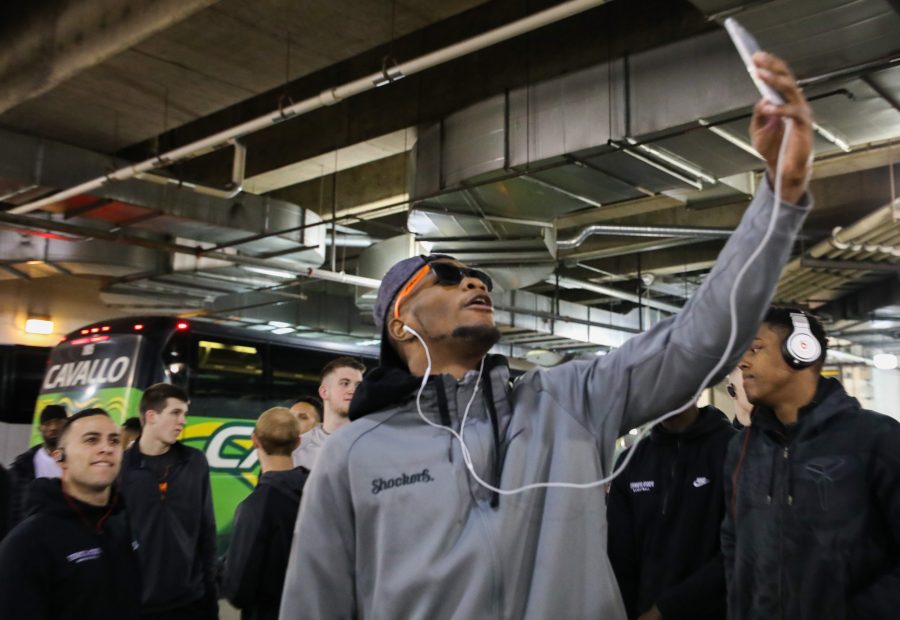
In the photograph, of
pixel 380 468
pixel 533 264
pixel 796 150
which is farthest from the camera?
pixel 533 264

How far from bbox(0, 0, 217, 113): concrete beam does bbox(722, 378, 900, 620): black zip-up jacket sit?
456 centimetres

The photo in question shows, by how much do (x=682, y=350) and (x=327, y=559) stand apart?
877mm

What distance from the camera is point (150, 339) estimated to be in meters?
9.03

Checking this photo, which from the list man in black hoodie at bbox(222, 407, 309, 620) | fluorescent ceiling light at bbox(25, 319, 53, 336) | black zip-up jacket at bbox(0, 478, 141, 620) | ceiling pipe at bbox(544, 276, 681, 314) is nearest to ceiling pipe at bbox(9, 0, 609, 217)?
man in black hoodie at bbox(222, 407, 309, 620)

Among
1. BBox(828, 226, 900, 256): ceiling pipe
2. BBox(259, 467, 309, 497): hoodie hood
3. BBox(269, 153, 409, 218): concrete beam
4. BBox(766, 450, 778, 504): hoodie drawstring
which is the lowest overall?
BBox(259, 467, 309, 497): hoodie hood

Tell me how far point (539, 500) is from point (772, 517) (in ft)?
3.36

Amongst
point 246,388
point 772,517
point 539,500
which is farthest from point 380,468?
point 246,388

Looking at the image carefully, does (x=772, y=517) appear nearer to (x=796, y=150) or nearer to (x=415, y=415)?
(x=415, y=415)

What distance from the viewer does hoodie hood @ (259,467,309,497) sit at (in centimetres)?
340

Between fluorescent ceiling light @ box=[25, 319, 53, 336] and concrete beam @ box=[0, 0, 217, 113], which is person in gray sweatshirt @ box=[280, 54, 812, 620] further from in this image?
fluorescent ceiling light @ box=[25, 319, 53, 336]

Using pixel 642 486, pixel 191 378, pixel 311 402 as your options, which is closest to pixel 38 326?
pixel 191 378

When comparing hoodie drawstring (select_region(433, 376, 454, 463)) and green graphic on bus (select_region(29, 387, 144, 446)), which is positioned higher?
hoodie drawstring (select_region(433, 376, 454, 463))

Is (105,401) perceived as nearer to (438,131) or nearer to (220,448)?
(220,448)

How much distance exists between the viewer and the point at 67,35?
20.8 ft
